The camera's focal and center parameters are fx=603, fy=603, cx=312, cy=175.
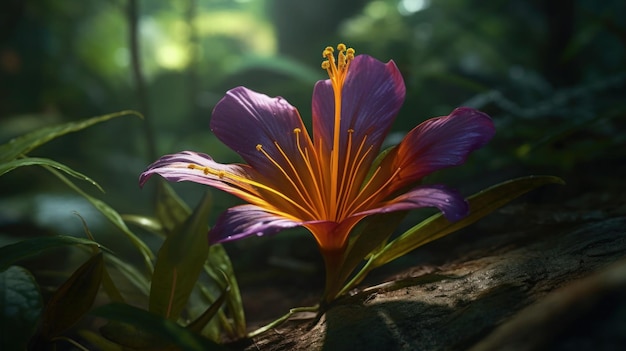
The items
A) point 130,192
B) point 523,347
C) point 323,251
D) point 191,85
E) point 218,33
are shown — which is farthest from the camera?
point 218,33

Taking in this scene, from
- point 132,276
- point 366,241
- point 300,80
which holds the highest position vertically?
point 300,80

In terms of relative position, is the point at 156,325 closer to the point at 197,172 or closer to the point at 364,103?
the point at 197,172

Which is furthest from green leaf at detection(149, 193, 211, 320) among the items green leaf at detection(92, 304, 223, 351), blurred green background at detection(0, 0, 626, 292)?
blurred green background at detection(0, 0, 626, 292)

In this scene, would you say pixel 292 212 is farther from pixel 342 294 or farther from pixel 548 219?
pixel 548 219

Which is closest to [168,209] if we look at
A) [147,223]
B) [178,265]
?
[147,223]

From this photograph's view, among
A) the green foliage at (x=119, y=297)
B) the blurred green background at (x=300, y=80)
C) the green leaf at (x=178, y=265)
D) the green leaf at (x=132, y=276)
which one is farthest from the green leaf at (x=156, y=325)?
the blurred green background at (x=300, y=80)

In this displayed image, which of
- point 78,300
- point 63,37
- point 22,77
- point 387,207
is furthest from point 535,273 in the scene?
point 63,37

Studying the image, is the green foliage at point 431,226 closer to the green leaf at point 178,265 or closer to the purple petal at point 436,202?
the purple petal at point 436,202
